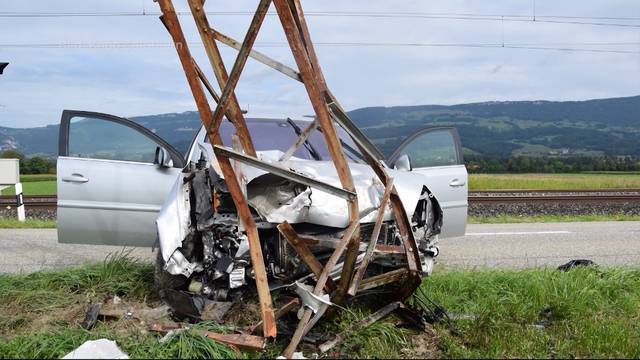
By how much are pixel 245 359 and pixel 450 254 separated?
5.05 m

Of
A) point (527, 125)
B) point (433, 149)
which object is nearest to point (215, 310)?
point (433, 149)

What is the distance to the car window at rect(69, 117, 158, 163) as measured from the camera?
599 centimetres

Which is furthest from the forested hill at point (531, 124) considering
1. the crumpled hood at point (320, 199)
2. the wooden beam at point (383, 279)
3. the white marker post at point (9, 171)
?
the wooden beam at point (383, 279)

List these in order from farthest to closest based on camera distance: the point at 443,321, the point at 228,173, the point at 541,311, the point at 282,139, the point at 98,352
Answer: the point at 282,139
the point at 541,311
the point at 443,321
the point at 228,173
the point at 98,352

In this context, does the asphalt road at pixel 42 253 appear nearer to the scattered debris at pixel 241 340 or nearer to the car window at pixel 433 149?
the scattered debris at pixel 241 340

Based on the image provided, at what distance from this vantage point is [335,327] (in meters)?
4.00

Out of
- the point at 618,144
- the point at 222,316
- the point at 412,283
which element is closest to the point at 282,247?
the point at 222,316

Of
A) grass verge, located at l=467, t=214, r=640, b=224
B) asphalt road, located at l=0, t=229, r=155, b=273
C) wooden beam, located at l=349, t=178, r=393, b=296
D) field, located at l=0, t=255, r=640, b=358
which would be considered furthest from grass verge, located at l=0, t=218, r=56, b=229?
wooden beam, located at l=349, t=178, r=393, b=296

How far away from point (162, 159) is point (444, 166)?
2934 mm

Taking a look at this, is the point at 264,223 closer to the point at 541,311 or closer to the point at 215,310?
the point at 215,310

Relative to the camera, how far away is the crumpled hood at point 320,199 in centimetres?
398

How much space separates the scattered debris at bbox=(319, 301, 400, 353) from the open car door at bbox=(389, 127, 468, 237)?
227 cm

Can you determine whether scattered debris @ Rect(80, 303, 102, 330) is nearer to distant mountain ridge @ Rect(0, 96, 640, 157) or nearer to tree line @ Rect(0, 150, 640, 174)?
distant mountain ridge @ Rect(0, 96, 640, 157)

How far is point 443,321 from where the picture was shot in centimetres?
423
